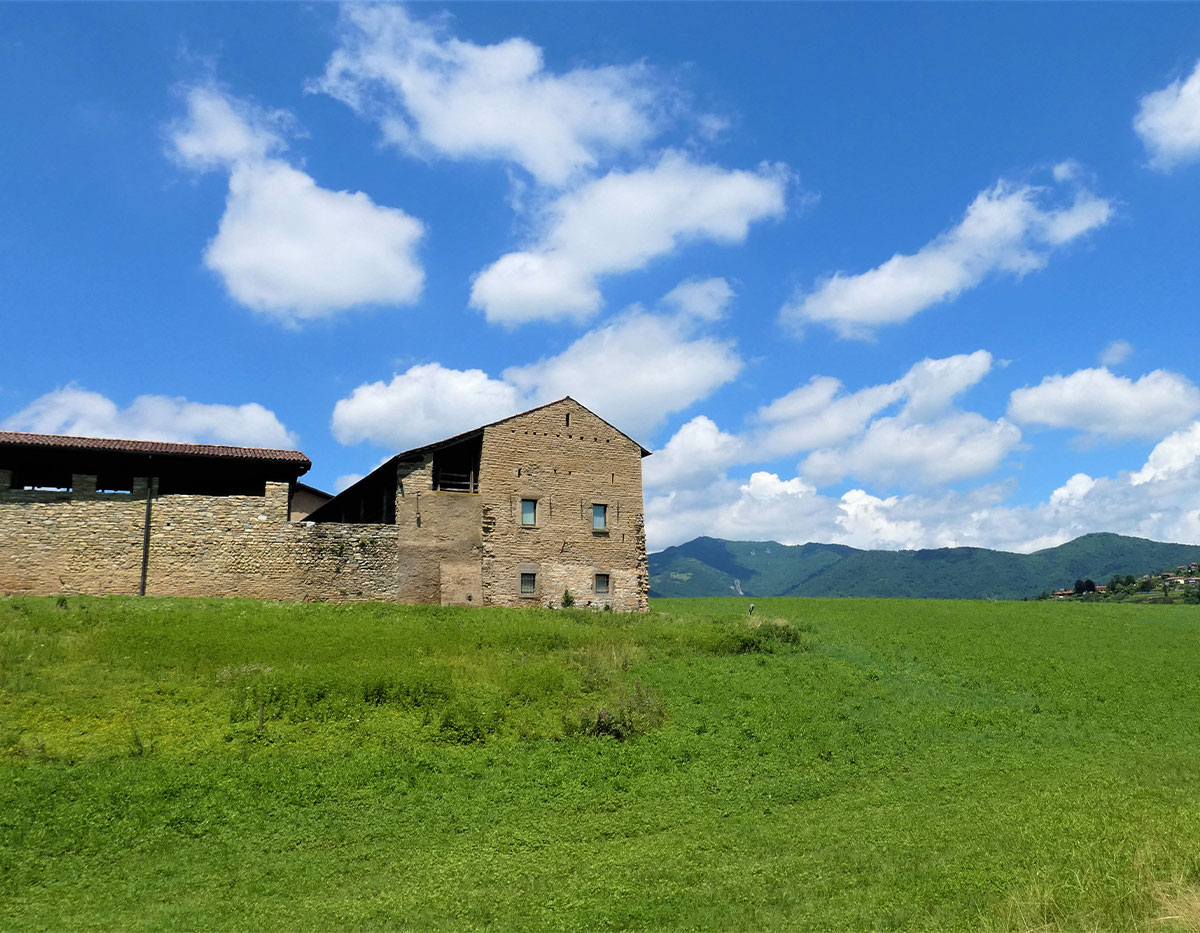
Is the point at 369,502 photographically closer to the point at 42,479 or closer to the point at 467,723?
the point at 42,479

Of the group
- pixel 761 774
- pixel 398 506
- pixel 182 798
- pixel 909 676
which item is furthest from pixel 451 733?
pixel 398 506

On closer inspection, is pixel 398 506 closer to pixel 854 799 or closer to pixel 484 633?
pixel 484 633

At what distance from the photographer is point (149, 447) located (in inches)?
1270

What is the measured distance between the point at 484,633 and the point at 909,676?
48.4 ft

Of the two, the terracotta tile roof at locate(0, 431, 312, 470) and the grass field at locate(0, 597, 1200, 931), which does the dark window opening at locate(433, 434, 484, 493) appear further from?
the grass field at locate(0, 597, 1200, 931)

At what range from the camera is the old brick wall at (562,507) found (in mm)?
35906

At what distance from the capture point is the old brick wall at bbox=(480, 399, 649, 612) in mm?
35906

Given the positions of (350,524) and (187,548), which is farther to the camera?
(350,524)

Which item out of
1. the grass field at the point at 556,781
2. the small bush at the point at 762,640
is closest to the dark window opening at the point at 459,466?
the grass field at the point at 556,781

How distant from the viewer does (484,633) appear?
26.6 meters

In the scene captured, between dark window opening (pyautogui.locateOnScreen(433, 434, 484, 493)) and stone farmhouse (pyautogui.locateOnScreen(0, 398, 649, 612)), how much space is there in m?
0.08

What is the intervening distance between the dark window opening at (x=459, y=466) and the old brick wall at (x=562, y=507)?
67 cm

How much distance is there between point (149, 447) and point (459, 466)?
13260mm

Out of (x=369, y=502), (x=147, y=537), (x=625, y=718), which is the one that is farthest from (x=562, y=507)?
(x=625, y=718)
